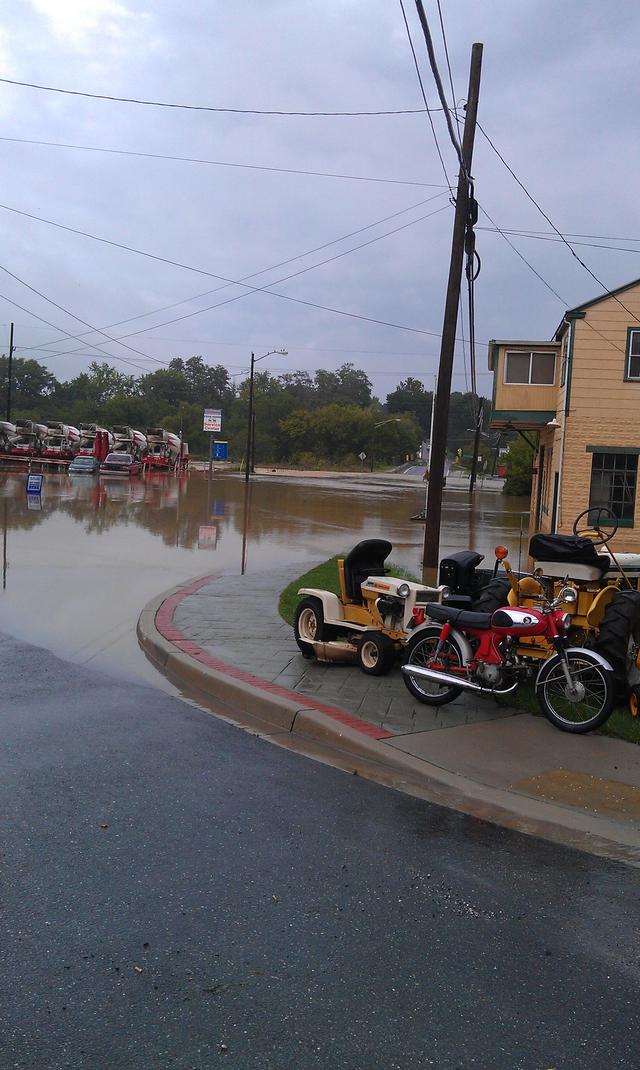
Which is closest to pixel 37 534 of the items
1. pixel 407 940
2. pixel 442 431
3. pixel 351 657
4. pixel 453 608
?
pixel 442 431

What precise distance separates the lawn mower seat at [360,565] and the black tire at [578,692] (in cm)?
256

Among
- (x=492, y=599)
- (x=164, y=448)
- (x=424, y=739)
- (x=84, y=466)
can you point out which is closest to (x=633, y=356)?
(x=492, y=599)

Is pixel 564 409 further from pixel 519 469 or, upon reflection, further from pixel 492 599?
pixel 519 469

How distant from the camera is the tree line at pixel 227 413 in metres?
114

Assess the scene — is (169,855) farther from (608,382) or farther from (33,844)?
(608,382)

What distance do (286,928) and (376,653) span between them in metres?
4.83

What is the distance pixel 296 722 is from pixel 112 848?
2.67m

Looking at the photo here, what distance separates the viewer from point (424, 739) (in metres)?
6.97

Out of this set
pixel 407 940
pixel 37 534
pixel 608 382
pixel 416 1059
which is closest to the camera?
pixel 416 1059

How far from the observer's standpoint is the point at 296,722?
291 inches

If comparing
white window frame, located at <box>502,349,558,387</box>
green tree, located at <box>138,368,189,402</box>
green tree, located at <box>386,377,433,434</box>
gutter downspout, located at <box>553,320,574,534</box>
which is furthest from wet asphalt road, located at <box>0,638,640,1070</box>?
green tree, located at <box>386,377,433,434</box>

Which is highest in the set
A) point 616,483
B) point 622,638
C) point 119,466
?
point 616,483

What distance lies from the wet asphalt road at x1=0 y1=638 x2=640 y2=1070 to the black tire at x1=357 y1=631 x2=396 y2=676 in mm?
2512

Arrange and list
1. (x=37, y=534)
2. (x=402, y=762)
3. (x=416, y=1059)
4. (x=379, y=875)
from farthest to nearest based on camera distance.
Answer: (x=37, y=534), (x=402, y=762), (x=379, y=875), (x=416, y=1059)
